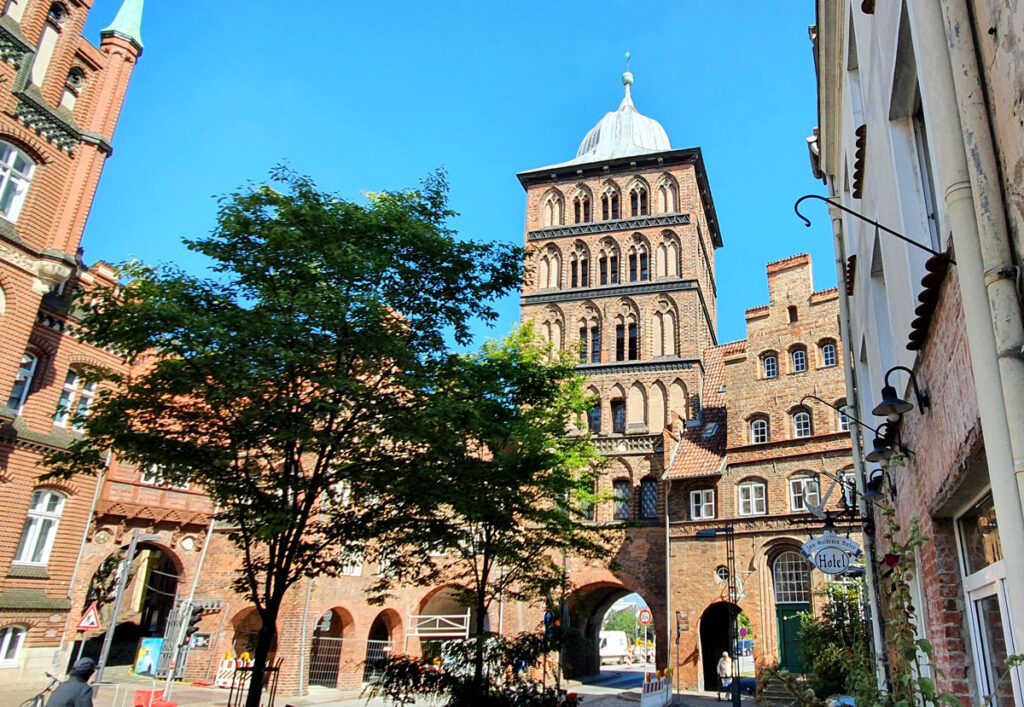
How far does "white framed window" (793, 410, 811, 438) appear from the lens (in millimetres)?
27281

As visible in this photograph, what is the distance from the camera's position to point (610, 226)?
1544 inches

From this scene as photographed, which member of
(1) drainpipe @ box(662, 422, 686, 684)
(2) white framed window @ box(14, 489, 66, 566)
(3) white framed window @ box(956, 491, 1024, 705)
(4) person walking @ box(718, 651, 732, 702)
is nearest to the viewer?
(3) white framed window @ box(956, 491, 1024, 705)

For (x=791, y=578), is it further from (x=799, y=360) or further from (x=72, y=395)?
(x=72, y=395)

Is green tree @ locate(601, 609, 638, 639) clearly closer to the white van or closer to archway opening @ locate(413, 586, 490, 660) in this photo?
the white van

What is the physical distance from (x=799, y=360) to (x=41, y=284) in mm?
25980

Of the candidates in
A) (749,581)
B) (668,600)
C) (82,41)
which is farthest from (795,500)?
(82,41)

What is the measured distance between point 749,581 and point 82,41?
28038 mm

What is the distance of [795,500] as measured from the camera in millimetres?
26453

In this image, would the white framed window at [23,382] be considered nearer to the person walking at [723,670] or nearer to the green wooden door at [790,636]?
the person walking at [723,670]

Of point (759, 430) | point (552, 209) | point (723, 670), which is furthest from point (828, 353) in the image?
point (552, 209)

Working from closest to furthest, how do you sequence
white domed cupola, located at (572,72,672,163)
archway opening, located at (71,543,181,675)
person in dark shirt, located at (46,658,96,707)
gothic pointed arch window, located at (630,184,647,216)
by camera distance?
1. person in dark shirt, located at (46,658,96,707)
2. archway opening, located at (71,543,181,675)
3. gothic pointed arch window, located at (630,184,647,216)
4. white domed cupola, located at (572,72,672,163)

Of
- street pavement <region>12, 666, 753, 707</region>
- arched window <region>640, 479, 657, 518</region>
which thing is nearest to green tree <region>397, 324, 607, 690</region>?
street pavement <region>12, 666, 753, 707</region>

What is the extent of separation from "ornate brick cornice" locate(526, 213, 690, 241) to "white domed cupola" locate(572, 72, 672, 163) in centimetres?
430

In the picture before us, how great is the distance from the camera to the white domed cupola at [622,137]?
42719mm
